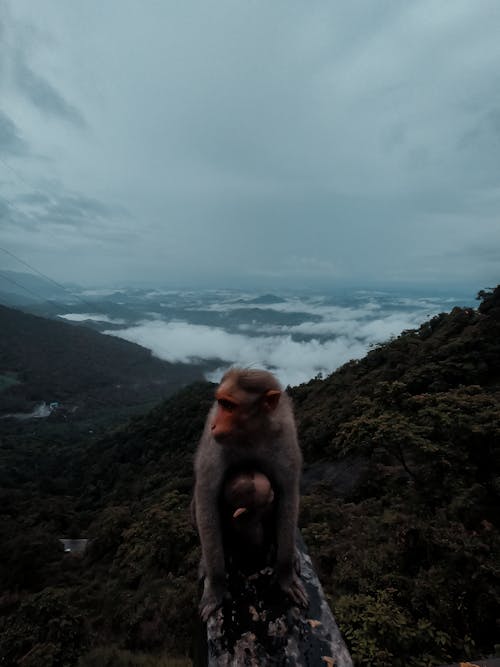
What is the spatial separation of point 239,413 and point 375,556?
5440mm

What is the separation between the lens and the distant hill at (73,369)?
10800cm

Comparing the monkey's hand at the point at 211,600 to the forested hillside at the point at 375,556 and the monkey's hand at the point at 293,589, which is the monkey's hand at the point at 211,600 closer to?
the monkey's hand at the point at 293,589

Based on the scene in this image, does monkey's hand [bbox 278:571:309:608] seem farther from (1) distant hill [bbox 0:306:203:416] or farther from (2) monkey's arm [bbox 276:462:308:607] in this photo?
(1) distant hill [bbox 0:306:203:416]

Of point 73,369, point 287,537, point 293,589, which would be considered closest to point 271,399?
point 287,537

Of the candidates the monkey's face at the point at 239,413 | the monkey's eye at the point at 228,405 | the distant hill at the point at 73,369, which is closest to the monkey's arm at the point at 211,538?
the monkey's face at the point at 239,413

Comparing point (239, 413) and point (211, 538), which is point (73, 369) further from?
point (239, 413)

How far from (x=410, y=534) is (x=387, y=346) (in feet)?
64.2

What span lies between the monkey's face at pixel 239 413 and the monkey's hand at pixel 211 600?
1056 millimetres

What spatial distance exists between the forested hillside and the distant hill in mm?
92057

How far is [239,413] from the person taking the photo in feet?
8.16

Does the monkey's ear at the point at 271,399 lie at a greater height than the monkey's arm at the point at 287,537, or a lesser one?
greater

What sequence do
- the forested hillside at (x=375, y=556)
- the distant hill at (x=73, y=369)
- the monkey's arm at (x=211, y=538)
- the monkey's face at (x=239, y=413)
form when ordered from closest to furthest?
1. the monkey's face at (x=239, y=413)
2. the monkey's arm at (x=211, y=538)
3. the forested hillside at (x=375, y=556)
4. the distant hill at (x=73, y=369)

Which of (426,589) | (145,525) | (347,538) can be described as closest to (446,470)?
(347,538)

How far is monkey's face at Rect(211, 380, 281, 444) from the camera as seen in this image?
8.01 feet
